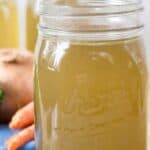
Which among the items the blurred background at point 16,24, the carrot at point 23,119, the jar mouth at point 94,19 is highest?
the jar mouth at point 94,19

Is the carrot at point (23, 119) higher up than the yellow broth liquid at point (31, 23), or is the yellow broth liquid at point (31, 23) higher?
the yellow broth liquid at point (31, 23)

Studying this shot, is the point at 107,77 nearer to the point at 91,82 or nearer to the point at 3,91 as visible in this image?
the point at 91,82

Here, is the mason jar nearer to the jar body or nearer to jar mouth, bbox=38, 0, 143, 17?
jar mouth, bbox=38, 0, 143, 17

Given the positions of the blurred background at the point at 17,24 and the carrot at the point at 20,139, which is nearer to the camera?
the carrot at the point at 20,139

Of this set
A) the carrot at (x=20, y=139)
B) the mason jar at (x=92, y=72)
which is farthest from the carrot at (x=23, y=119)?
the mason jar at (x=92, y=72)

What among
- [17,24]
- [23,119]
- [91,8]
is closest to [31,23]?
[17,24]

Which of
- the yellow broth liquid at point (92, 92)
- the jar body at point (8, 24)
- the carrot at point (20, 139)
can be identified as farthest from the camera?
the jar body at point (8, 24)

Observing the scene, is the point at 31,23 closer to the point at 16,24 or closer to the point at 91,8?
the point at 16,24

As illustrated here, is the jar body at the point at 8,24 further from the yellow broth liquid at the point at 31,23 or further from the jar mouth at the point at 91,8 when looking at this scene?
the jar mouth at the point at 91,8
